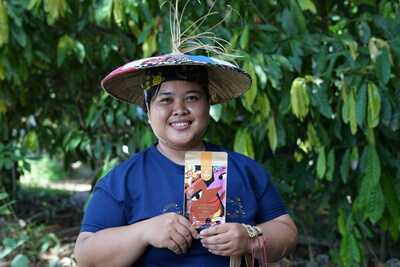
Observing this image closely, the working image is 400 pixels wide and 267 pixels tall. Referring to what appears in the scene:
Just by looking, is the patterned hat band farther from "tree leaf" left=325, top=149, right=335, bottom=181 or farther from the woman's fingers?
"tree leaf" left=325, top=149, right=335, bottom=181

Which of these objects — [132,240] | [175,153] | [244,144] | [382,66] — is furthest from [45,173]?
[132,240]

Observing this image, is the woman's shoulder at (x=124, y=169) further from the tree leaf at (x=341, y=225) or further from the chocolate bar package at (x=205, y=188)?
the tree leaf at (x=341, y=225)

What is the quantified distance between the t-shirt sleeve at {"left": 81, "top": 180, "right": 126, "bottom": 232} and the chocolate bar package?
201 millimetres

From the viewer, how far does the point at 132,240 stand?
134 cm

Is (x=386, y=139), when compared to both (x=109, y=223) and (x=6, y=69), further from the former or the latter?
(x=6, y=69)

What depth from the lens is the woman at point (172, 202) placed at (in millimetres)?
1320

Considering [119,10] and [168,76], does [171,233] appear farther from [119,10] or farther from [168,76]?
[119,10]

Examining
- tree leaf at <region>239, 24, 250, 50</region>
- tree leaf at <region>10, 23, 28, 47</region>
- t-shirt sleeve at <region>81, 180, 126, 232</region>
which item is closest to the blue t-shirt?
t-shirt sleeve at <region>81, 180, 126, 232</region>

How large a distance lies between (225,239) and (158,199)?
237 mm

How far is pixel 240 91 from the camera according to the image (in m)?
1.73

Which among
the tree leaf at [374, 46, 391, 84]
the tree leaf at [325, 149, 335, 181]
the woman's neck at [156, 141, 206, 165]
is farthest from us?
the tree leaf at [325, 149, 335, 181]

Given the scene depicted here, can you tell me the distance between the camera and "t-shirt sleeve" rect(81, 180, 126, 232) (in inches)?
55.1

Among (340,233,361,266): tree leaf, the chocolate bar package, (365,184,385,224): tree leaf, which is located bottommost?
(340,233,361,266): tree leaf

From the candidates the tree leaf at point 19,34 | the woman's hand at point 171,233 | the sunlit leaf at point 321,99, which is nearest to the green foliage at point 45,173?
the tree leaf at point 19,34
